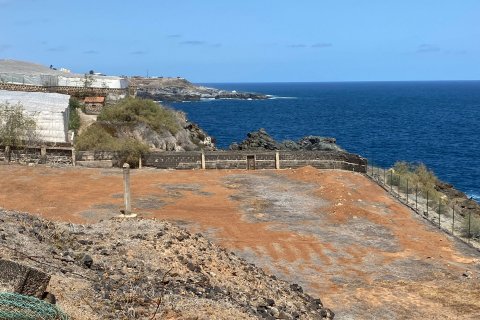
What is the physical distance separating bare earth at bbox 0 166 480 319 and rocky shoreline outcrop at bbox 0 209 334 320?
2.87 metres

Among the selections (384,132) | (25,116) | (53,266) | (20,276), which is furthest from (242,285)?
(384,132)

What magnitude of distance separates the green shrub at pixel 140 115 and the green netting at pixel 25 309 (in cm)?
3944

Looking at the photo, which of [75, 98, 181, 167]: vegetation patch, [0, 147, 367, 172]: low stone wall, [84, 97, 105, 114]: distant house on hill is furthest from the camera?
[84, 97, 105, 114]: distant house on hill

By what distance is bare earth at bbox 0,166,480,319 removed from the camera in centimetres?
1897

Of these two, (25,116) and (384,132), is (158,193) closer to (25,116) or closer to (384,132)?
(25,116)

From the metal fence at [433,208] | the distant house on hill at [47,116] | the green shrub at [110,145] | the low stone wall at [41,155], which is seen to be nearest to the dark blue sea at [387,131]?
the metal fence at [433,208]

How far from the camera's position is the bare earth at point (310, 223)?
18969mm

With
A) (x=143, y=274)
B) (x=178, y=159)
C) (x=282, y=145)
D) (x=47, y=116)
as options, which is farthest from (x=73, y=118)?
(x=143, y=274)

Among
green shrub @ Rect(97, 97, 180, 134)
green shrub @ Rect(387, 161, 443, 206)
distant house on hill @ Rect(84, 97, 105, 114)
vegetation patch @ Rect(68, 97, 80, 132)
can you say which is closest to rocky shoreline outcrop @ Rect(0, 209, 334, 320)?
green shrub @ Rect(387, 161, 443, 206)

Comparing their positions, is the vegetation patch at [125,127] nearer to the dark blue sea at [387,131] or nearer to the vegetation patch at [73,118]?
the vegetation patch at [73,118]

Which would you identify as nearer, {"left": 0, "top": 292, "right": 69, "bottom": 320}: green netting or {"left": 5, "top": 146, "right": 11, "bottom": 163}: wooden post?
{"left": 0, "top": 292, "right": 69, "bottom": 320}: green netting

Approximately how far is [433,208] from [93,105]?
38538mm

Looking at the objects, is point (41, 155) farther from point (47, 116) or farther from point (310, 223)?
point (310, 223)

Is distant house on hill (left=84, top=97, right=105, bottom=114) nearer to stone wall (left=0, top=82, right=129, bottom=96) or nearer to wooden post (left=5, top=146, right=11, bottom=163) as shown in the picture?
stone wall (left=0, top=82, right=129, bottom=96)
